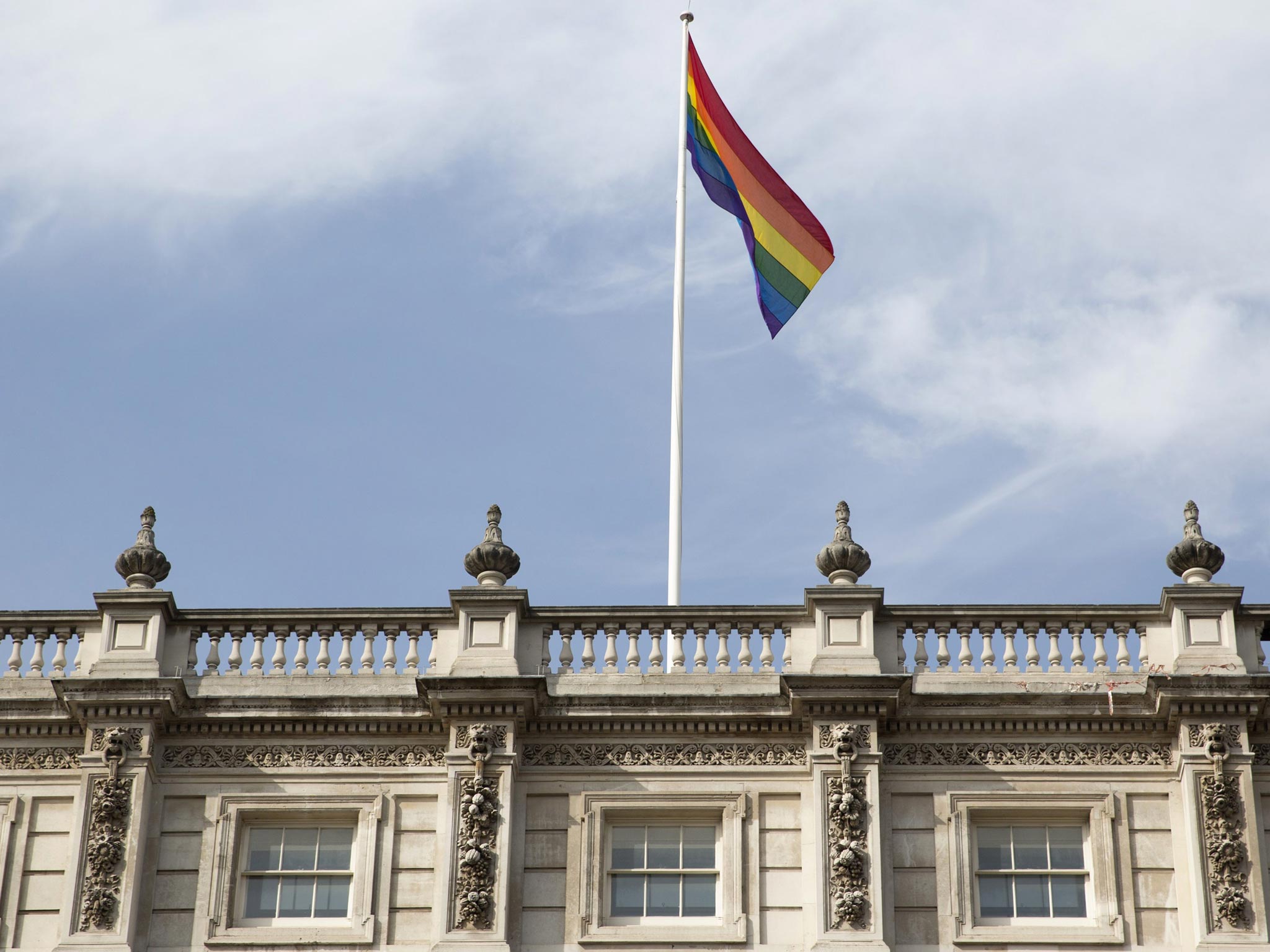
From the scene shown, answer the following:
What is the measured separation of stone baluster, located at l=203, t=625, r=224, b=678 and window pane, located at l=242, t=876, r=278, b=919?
8.53ft

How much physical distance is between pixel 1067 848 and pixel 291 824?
880cm

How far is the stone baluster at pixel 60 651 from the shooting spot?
29.0 meters

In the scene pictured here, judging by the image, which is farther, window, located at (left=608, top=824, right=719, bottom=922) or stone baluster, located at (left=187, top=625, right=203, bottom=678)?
stone baluster, located at (left=187, top=625, right=203, bottom=678)

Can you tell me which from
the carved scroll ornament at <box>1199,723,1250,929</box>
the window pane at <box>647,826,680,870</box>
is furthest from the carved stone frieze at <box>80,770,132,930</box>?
the carved scroll ornament at <box>1199,723,1250,929</box>

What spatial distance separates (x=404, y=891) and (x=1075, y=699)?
790cm

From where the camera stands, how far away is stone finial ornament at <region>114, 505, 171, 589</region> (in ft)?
97.0

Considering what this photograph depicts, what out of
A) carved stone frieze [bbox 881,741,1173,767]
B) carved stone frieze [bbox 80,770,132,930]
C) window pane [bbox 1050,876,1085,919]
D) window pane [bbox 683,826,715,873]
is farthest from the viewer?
carved stone frieze [bbox 881,741,1173,767]

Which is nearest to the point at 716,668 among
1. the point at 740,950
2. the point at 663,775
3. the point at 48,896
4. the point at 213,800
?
the point at 663,775

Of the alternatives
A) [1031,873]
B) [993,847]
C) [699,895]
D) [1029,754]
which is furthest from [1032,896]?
[699,895]

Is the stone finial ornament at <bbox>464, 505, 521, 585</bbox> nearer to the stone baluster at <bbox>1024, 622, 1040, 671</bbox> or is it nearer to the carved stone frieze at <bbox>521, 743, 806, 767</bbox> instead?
the carved stone frieze at <bbox>521, 743, 806, 767</bbox>

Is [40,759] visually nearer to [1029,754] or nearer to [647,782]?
[647,782]

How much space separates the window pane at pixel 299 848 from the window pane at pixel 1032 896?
25.9 ft

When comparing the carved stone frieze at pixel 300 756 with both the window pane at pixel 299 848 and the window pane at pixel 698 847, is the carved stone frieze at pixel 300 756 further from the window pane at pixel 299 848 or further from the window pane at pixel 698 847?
the window pane at pixel 698 847

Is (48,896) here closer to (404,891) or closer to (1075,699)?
(404,891)
